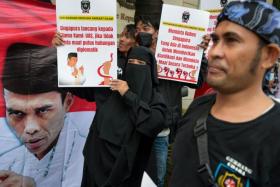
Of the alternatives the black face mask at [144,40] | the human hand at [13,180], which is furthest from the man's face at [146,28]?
the human hand at [13,180]

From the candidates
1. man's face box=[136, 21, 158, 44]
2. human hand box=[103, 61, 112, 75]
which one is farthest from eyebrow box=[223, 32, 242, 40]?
man's face box=[136, 21, 158, 44]

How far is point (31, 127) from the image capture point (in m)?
3.34

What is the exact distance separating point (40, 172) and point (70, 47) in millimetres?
1077

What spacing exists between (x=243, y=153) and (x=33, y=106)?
2.24 meters

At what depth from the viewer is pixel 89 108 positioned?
12.3 ft

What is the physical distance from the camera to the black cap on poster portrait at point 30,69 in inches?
126

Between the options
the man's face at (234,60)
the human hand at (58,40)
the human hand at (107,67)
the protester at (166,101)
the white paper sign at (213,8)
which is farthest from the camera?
the white paper sign at (213,8)

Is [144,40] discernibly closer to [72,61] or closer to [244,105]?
[72,61]

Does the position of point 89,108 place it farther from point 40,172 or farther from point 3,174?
point 3,174

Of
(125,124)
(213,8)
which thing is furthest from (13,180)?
(213,8)

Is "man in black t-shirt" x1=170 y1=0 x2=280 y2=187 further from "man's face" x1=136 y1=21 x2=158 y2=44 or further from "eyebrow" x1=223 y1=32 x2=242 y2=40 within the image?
"man's face" x1=136 y1=21 x2=158 y2=44

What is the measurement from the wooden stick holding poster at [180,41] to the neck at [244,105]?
2422 mm

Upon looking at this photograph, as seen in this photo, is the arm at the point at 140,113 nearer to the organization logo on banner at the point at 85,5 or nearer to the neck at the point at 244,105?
the organization logo on banner at the point at 85,5

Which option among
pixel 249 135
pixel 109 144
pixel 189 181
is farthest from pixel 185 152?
pixel 109 144
